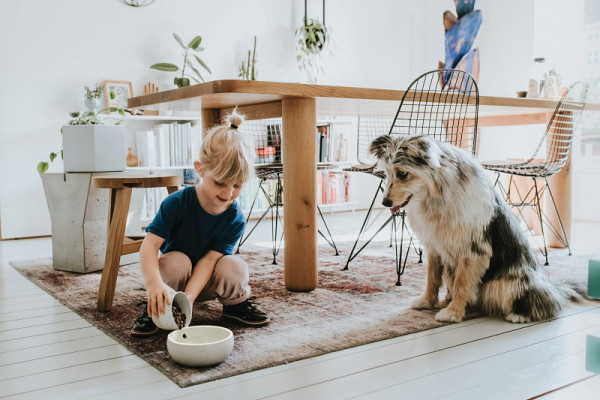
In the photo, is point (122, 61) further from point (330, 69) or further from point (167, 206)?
point (167, 206)

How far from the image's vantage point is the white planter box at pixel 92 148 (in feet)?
8.99

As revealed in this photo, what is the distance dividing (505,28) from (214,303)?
4231mm

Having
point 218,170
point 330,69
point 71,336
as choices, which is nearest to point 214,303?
point 71,336

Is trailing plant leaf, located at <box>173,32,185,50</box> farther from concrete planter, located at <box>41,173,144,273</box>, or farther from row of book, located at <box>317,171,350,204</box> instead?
A: concrete planter, located at <box>41,173,144,273</box>

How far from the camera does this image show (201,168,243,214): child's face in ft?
5.71

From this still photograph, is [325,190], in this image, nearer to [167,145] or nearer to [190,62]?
[167,145]

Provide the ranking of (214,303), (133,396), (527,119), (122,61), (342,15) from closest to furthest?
(133,396) → (214,303) → (527,119) → (122,61) → (342,15)

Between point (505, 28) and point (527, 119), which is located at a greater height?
point (505, 28)

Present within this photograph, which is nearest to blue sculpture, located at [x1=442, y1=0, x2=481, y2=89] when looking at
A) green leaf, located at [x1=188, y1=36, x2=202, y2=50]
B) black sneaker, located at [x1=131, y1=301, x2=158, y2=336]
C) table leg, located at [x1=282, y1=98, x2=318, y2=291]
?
green leaf, located at [x1=188, y1=36, x2=202, y2=50]

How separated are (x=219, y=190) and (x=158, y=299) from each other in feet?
1.25

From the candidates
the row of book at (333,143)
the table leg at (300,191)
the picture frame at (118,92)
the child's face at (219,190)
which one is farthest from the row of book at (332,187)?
the child's face at (219,190)

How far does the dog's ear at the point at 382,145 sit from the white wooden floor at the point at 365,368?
62 cm

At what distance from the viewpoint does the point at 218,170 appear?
1.70 meters

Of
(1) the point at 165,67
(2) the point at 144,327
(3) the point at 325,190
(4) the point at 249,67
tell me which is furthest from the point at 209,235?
(3) the point at 325,190
